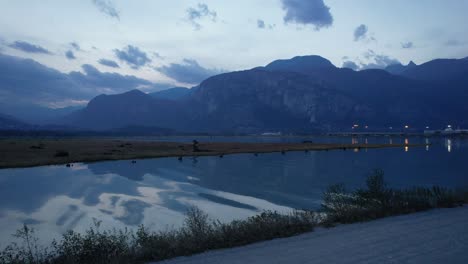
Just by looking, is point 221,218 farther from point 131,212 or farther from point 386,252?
point 386,252

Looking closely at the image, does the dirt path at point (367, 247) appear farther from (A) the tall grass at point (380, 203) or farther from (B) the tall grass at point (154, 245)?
(A) the tall grass at point (380, 203)

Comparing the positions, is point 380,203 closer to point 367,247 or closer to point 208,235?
point 367,247

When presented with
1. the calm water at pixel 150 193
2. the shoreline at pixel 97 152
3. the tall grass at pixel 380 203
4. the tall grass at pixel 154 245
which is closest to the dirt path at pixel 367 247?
the tall grass at pixel 154 245

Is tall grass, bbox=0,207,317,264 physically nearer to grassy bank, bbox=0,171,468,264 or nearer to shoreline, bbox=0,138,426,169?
grassy bank, bbox=0,171,468,264

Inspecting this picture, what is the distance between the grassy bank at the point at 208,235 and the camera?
12.0m

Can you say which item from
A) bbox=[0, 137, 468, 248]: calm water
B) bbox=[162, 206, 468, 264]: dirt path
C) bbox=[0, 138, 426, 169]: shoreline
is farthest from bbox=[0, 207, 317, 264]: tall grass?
bbox=[0, 138, 426, 169]: shoreline

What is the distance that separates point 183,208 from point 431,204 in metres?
16.8

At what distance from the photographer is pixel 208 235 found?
13281 mm

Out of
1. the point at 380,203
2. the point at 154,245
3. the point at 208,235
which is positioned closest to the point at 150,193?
the point at 208,235

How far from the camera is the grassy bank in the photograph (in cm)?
1198

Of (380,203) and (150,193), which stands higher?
(380,203)

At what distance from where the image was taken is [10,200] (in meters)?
30.5

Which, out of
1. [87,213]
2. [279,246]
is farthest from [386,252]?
[87,213]

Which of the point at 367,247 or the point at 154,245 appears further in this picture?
the point at 154,245
